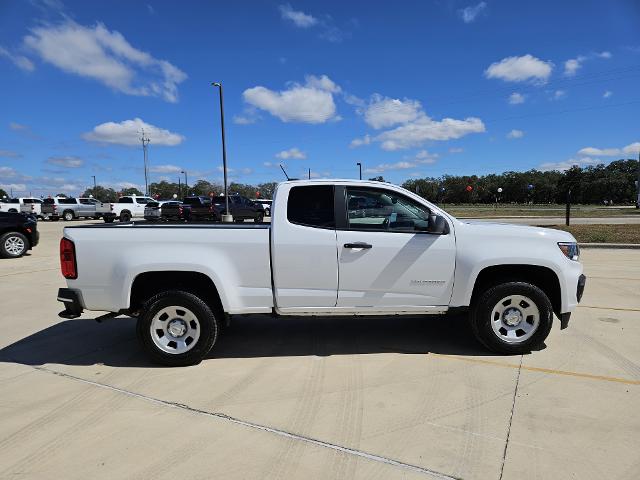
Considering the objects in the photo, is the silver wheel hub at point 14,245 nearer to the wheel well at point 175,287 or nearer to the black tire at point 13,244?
the black tire at point 13,244

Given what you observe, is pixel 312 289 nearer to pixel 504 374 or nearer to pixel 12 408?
pixel 504 374

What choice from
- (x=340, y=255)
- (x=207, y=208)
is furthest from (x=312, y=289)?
(x=207, y=208)

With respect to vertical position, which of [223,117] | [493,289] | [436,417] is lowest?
[436,417]

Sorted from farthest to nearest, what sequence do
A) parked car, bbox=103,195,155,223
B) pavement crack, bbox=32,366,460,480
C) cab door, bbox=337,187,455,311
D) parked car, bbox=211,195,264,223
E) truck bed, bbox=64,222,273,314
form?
parked car, bbox=103,195,155,223 → parked car, bbox=211,195,264,223 → cab door, bbox=337,187,455,311 → truck bed, bbox=64,222,273,314 → pavement crack, bbox=32,366,460,480

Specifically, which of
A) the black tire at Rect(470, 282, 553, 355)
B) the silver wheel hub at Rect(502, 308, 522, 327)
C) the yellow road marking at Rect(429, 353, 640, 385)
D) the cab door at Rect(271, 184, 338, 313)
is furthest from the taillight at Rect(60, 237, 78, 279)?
the silver wheel hub at Rect(502, 308, 522, 327)

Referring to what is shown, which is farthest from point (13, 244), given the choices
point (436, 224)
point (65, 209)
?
point (65, 209)

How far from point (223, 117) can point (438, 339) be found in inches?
990

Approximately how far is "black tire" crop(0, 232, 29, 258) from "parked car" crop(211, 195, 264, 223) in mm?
15777

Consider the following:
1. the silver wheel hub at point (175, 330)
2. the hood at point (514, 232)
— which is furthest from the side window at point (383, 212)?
the silver wheel hub at point (175, 330)

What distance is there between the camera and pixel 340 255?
4422mm

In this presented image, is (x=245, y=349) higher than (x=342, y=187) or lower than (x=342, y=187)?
lower

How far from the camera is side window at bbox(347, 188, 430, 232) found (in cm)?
453

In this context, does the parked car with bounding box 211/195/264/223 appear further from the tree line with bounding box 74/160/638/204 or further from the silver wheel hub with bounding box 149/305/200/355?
the tree line with bounding box 74/160/638/204

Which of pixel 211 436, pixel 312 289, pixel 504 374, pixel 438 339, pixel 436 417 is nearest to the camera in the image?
pixel 211 436
